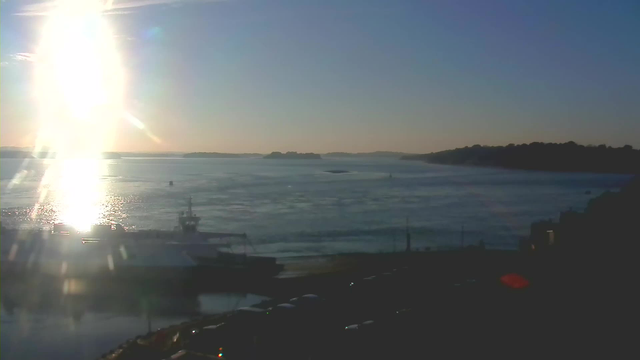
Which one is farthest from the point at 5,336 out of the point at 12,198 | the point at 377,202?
the point at 12,198

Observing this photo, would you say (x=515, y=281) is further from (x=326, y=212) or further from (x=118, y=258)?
(x=326, y=212)

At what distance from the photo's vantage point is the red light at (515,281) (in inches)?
281

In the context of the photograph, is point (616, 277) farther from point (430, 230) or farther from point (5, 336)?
point (430, 230)

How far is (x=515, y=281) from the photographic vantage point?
7.28 m

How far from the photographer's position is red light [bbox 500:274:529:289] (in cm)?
714

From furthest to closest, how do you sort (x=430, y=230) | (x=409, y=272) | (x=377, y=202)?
(x=377, y=202), (x=430, y=230), (x=409, y=272)

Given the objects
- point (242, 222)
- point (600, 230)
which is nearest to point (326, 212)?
point (242, 222)

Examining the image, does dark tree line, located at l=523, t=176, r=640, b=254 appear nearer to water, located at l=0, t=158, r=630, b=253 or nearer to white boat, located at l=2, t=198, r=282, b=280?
water, located at l=0, t=158, r=630, b=253

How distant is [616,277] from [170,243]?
10070 mm

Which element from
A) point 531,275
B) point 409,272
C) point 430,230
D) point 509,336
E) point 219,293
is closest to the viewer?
point 509,336

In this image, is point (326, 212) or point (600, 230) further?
point (326, 212)

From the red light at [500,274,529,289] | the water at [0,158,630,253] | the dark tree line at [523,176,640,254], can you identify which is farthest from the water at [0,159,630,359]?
the red light at [500,274,529,289]

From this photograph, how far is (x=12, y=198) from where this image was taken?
113ft

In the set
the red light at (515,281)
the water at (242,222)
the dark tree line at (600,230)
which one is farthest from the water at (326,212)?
the red light at (515,281)
